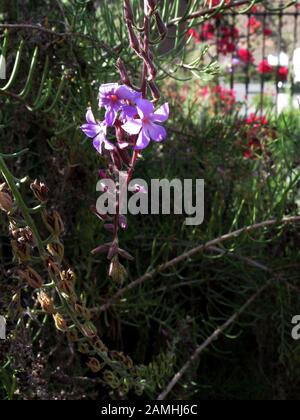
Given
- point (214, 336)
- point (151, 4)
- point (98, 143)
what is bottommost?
point (214, 336)

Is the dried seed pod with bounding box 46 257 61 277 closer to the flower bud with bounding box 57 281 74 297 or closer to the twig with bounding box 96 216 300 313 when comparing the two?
the flower bud with bounding box 57 281 74 297

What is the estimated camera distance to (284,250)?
4.39 ft

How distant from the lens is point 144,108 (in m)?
0.65

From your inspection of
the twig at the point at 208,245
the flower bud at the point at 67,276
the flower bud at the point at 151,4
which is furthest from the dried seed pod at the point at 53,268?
the twig at the point at 208,245

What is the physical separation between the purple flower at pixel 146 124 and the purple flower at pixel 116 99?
10 millimetres

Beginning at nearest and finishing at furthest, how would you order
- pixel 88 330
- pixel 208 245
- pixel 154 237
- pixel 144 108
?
pixel 144 108 → pixel 88 330 → pixel 208 245 → pixel 154 237

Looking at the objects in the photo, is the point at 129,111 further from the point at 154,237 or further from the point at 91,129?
the point at 154,237

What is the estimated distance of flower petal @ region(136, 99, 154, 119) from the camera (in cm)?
65

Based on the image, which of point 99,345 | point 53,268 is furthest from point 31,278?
point 99,345

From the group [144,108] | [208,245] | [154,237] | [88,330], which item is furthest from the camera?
[154,237]

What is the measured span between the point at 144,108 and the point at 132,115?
0.02m

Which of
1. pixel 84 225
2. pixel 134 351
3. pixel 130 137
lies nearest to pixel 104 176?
pixel 130 137

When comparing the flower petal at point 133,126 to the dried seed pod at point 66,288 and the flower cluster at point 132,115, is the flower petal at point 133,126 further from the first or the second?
the dried seed pod at point 66,288

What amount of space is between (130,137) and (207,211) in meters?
0.79
